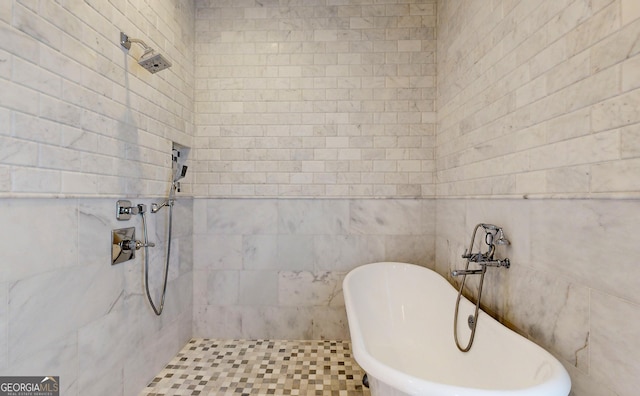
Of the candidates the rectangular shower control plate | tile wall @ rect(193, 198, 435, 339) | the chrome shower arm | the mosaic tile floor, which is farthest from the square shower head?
the mosaic tile floor

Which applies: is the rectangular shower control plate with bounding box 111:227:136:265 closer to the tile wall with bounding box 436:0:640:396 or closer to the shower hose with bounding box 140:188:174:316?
the shower hose with bounding box 140:188:174:316

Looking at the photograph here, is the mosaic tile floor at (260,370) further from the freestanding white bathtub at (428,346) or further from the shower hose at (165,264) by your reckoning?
the shower hose at (165,264)

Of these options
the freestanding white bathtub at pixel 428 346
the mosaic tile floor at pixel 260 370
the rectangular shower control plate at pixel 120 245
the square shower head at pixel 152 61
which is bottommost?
the mosaic tile floor at pixel 260 370

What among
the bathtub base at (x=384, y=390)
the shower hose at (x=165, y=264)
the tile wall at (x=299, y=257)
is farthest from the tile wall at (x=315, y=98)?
the bathtub base at (x=384, y=390)

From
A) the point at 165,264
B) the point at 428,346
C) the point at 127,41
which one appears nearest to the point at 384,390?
the point at 428,346

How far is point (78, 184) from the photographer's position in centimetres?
132

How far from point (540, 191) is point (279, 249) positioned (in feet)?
6.15

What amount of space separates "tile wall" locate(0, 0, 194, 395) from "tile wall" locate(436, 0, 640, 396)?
6.73ft

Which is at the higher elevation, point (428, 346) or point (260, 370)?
point (428, 346)

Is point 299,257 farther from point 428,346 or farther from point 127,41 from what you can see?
point 127,41

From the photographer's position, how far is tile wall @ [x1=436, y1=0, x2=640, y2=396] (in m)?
0.87

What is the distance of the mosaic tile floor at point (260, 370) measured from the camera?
1.80 m

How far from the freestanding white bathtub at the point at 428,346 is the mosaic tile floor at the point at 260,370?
0.35m

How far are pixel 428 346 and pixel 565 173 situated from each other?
1.32 m
